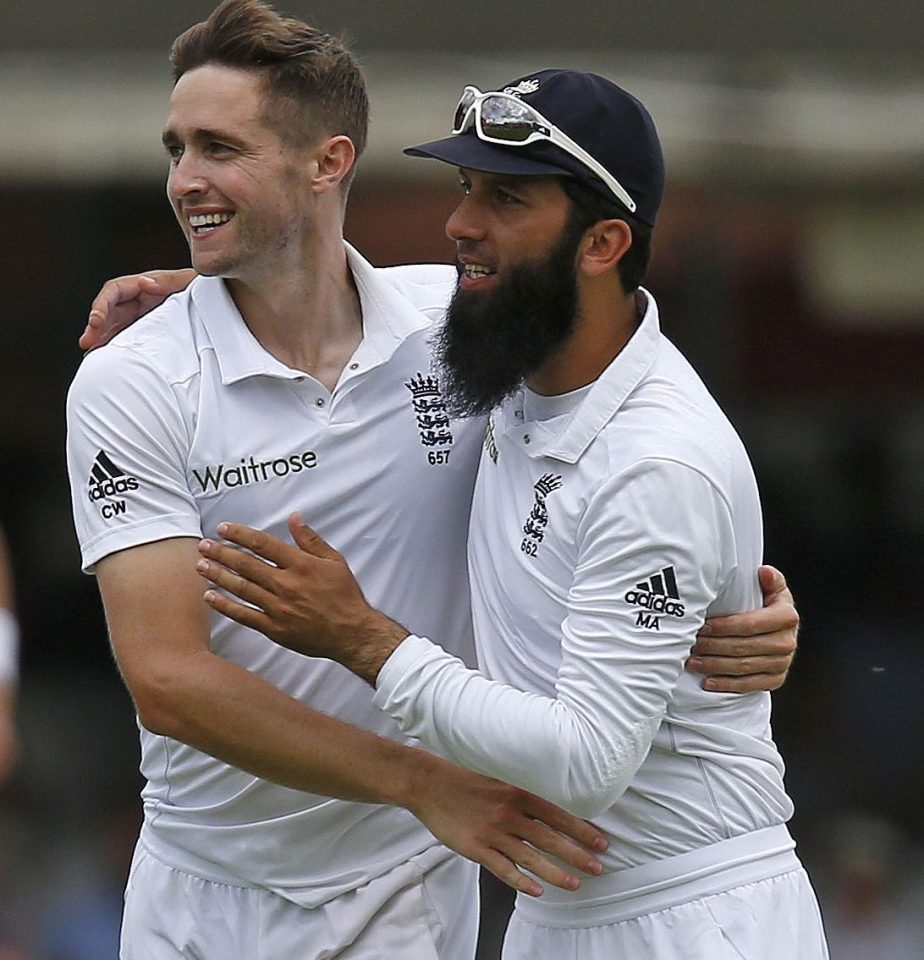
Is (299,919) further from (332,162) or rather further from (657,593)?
(332,162)

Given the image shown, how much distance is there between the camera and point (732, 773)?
3473 mm

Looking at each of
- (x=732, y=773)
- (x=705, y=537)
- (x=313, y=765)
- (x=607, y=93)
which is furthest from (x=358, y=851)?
(x=607, y=93)

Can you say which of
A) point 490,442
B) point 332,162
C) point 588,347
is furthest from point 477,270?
point 332,162

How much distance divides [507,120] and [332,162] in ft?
2.02

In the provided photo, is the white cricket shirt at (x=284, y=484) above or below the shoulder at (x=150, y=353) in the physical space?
below

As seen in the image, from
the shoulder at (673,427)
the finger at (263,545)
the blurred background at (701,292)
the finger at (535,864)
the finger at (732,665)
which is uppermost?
the shoulder at (673,427)

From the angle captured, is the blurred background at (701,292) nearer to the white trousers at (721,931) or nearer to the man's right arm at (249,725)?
the man's right arm at (249,725)

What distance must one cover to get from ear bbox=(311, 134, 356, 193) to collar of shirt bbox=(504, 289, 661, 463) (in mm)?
734

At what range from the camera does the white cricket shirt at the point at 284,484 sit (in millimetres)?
3674

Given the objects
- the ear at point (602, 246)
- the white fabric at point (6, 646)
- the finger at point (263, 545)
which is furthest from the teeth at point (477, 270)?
the white fabric at point (6, 646)

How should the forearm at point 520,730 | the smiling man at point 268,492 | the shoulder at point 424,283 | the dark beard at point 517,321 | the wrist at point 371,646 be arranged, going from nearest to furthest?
1. the forearm at point 520,730
2. the wrist at point 371,646
3. the dark beard at point 517,321
4. the smiling man at point 268,492
5. the shoulder at point 424,283

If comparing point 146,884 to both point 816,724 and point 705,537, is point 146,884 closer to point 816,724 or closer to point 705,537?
point 705,537

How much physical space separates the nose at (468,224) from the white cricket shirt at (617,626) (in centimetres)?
32

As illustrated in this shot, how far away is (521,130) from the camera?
11.3ft
